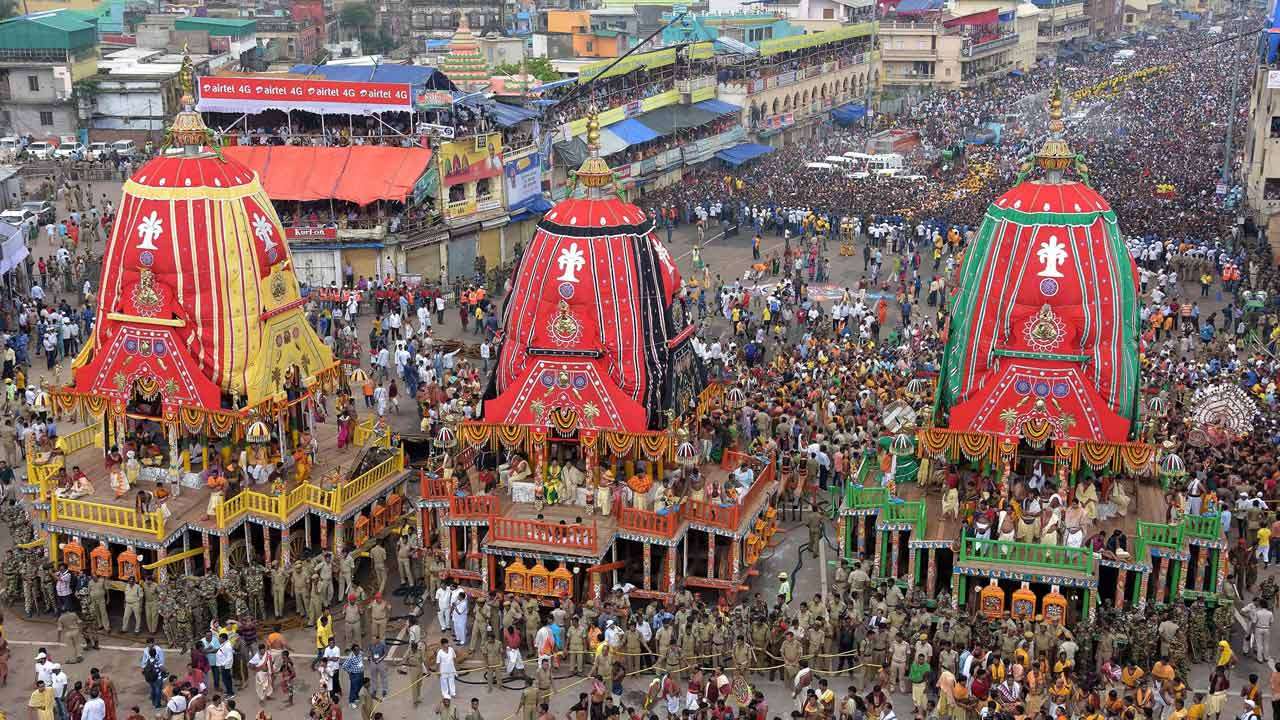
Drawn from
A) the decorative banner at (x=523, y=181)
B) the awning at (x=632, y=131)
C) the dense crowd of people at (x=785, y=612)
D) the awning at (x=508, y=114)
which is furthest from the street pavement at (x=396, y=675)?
the awning at (x=632, y=131)

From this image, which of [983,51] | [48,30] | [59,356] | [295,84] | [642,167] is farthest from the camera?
[983,51]

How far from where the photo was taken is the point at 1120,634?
2641 cm

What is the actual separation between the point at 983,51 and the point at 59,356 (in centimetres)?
7863

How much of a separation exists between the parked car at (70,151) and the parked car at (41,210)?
11990mm

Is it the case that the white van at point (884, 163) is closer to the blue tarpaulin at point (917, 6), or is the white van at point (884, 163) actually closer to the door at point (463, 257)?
the door at point (463, 257)

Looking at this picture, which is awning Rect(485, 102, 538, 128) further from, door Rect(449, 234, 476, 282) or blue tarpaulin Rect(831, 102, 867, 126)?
blue tarpaulin Rect(831, 102, 867, 126)

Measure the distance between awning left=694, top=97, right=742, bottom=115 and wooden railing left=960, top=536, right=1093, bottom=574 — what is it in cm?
5053

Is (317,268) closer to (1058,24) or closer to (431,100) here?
(431,100)

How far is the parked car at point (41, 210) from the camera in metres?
61.2

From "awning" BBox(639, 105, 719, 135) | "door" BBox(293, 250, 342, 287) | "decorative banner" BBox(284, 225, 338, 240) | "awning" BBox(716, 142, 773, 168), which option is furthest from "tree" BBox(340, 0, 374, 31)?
"decorative banner" BBox(284, 225, 338, 240)

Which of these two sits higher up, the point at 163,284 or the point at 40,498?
the point at 163,284

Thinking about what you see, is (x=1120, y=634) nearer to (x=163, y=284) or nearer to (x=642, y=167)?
(x=163, y=284)

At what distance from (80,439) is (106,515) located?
3.97m

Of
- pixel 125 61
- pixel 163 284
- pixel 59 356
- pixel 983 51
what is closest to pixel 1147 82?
pixel 983 51
